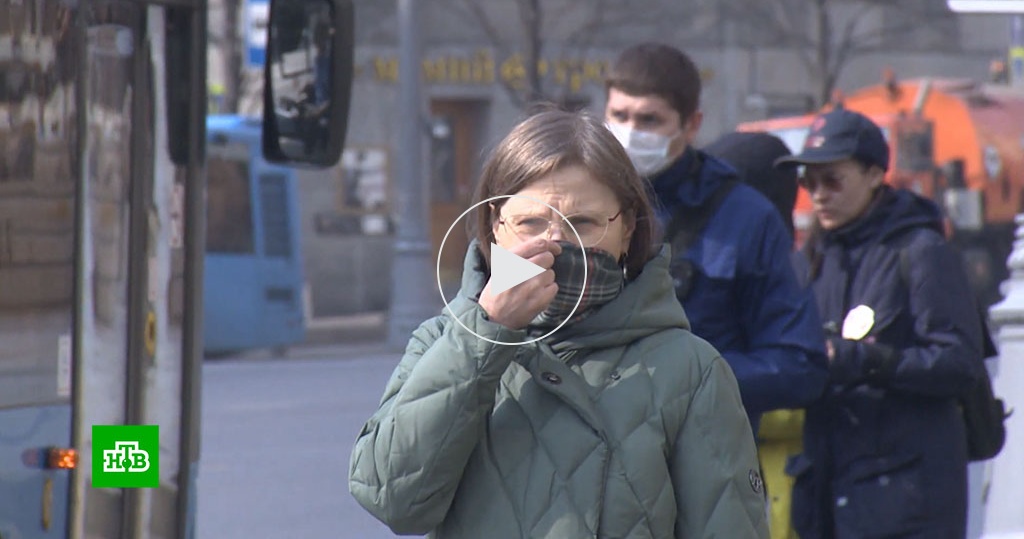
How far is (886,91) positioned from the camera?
70.8 ft

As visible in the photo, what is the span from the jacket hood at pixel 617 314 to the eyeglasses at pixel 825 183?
6.62 feet

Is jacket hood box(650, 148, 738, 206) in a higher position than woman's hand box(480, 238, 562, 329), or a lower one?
lower

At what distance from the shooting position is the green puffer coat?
2369mm

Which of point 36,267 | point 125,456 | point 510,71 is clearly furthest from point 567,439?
point 510,71

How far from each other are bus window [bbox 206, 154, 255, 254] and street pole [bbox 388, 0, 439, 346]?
1.90 metres

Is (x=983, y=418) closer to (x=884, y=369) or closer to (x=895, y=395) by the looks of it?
(x=895, y=395)

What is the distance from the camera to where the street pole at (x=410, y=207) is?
60.1ft

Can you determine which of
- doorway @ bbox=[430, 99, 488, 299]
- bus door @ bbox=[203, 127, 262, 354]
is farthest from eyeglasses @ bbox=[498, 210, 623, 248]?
doorway @ bbox=[430, 99, 488, 299]

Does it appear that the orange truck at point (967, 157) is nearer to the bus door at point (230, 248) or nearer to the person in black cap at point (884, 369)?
the bus door at point (230, 248)

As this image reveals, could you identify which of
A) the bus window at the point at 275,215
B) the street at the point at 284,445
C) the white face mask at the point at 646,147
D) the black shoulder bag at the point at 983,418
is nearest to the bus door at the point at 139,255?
the white face mask at the point at 646,147

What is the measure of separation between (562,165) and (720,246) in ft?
4.15

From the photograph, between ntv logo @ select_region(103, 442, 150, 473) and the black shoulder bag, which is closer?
ntv logo @ select_region(103, 442, 150, 473)

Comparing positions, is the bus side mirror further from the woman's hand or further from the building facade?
the building facade

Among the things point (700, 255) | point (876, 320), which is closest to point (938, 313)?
point (876, 320)
